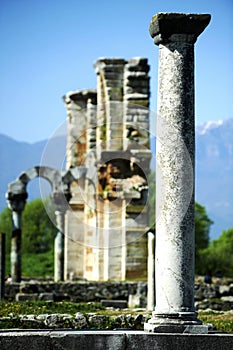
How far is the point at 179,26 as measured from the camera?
13938 millimetres

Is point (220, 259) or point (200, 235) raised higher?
point (200, 235)

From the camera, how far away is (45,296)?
26562 millimetres

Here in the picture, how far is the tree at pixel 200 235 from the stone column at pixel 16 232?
29662mm

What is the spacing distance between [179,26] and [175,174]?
6.12ft

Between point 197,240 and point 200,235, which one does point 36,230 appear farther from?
point 197,240

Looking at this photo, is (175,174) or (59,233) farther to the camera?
(59,233)

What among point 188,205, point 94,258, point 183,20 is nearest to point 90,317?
point 188,205

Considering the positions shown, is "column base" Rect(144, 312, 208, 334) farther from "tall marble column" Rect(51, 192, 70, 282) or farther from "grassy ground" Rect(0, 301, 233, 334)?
"tall marble column" Rect(51, 192, 70, 282)

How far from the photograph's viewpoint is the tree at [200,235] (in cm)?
6750

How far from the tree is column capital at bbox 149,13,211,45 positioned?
172 feet

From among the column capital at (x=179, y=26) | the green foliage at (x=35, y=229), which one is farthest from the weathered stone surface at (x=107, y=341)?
the green foliage at (x=35, y=229)

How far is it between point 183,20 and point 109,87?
25283 millimetres

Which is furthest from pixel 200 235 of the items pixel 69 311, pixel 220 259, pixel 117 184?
pixel 69 311

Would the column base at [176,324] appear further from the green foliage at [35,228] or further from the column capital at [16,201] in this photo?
the green foliage at [35,228]
